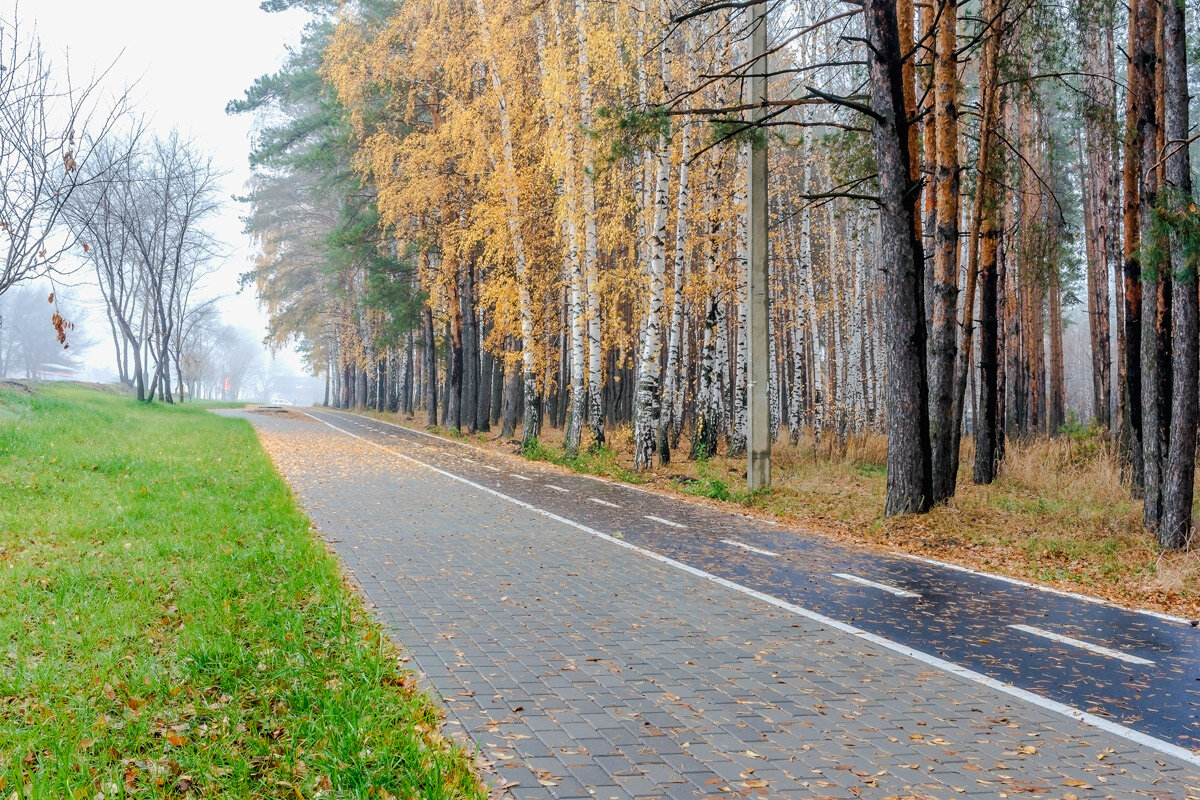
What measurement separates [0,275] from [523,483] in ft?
28.8

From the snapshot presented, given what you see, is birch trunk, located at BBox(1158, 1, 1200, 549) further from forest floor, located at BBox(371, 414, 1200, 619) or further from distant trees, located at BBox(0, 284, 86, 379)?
distant trees, located at BBox(0, 284, 86, 379)

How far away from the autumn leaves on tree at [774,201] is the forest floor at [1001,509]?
24.2 inches

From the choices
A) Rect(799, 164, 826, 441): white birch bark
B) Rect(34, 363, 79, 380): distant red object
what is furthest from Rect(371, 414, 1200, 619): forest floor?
Rect(34, 363, 79, 380): distant red object

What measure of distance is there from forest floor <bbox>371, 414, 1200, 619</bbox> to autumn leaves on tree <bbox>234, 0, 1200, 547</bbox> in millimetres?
614

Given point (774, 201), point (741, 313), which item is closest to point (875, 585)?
point (741, 313)

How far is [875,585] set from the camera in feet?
29.0

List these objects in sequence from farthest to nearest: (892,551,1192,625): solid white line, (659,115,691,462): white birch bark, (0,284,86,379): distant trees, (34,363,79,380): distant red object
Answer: (0,284,86,379): distant trees → (34,363,79,380): distant red object → (659,115,691,462): white birch bark → (892,551,1192,625): solid white line

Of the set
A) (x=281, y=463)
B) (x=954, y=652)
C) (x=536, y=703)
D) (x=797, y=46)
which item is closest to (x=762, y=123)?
(x=954, y=652)

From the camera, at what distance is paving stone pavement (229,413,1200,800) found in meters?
4.30

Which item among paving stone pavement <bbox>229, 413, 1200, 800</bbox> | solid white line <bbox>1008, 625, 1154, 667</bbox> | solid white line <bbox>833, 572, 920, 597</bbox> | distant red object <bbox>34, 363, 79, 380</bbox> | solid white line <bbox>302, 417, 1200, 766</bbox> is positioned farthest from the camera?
distant red object <bbox>34, 363, 79, 380</bbox>

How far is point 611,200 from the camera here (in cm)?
2475

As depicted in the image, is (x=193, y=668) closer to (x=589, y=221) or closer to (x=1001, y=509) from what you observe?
(x=1001, y=509)

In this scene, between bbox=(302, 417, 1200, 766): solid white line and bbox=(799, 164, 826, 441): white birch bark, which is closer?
bbox=(302, 417, 1200, 766): solid white line

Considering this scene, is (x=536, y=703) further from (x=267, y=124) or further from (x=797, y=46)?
(x=267, y=124)
